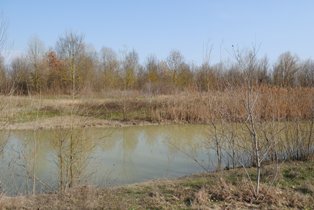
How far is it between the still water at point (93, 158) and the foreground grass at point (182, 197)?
0.99 metres

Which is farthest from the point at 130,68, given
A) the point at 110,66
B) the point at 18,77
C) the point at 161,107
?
the point at 18,77

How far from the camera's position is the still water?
23.1 ft

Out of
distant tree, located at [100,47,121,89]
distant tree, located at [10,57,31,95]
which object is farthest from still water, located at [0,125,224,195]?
distant tree, located at [100,47,121,89]

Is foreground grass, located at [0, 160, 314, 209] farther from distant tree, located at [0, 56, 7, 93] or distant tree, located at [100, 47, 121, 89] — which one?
distant tree, located at [100, 47, 121, 89]

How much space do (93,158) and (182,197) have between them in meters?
3.17

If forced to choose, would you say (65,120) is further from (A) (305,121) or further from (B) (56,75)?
(B) (56,75)

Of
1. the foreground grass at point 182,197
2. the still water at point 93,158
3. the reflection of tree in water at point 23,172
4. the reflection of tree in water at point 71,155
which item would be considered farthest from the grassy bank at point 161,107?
the foreground grass at point 182,197

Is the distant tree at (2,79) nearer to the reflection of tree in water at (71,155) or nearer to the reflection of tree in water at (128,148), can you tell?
the reflection of tree in water at (71,155)

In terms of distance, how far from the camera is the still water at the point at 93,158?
7027 mm

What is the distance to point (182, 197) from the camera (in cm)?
559

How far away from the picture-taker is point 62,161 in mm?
7016

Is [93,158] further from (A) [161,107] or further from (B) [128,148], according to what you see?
(A) [161,107]

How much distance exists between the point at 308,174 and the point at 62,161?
4689mm

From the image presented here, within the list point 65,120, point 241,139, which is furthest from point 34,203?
point 241,139
